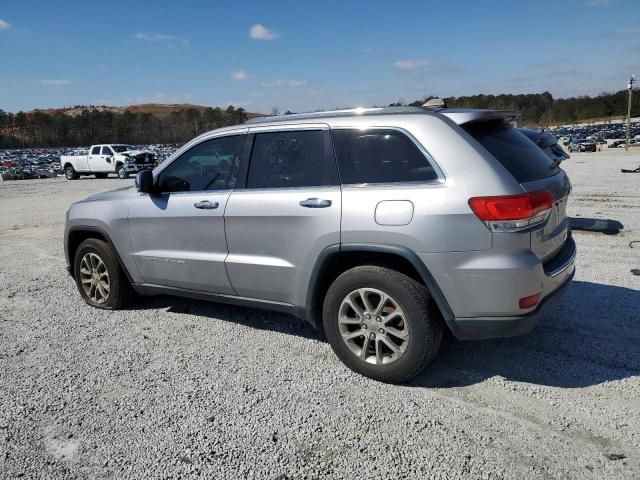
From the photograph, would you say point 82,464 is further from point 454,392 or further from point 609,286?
point 609,286

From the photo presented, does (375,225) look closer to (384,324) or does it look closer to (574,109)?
(384,324)

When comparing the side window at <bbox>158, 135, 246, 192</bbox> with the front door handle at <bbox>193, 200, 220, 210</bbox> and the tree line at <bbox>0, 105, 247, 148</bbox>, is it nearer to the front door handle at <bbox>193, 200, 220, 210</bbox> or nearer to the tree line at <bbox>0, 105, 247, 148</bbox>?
the front door handle at <bbox>193, 200, 220, 210</bbox>

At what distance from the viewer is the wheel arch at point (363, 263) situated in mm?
3078

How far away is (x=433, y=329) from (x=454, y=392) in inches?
18.1

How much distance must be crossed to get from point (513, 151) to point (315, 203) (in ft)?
4.48

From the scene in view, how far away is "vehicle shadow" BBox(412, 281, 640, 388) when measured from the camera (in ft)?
11.1

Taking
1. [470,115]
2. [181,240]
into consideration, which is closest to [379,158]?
[470,115]

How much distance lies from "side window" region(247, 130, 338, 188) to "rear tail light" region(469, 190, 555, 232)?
100cm

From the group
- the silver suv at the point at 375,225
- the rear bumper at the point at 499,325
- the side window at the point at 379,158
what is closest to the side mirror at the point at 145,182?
the silver suv at the point at 375,225

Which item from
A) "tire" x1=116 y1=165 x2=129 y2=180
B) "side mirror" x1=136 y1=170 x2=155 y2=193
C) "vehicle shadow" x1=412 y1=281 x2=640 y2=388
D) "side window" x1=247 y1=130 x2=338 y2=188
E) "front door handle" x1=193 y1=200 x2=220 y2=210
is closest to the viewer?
"vehicle shadow" x1=412 y1=281 x2=640 y2=388

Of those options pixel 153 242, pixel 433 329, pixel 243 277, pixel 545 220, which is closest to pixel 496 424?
pixel 433 329

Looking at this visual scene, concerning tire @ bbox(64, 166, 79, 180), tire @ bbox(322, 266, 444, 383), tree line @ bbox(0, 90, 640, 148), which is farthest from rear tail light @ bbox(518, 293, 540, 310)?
tree line @ bbox(0, 90, 640, 148)

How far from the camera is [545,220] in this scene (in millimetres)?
3064

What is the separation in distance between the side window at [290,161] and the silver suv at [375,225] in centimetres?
1
